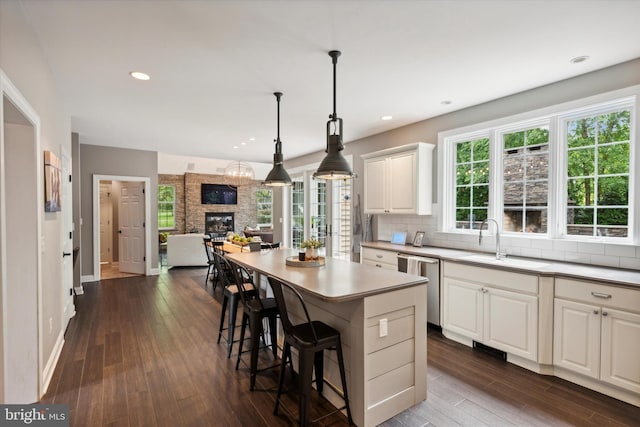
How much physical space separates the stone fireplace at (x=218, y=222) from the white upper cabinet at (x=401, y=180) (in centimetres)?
766

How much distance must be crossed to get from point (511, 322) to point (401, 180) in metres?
2.18

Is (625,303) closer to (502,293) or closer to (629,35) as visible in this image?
(502,293)

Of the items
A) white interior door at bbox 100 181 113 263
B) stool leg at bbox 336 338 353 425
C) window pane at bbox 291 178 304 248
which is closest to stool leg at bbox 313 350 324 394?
stool leg at bbox 336 338 353 425

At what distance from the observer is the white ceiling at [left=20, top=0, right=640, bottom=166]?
6.63 feet

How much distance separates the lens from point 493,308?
297 cm

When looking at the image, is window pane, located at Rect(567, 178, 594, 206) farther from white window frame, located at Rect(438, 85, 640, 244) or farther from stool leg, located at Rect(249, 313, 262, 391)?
stool leg, located at Rect(249, 313, 262, 391)

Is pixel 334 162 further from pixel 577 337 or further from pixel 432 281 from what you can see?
pixel 577 337

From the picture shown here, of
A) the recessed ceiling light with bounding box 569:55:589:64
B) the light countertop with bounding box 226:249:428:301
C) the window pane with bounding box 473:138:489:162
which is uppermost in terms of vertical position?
the recessed ceiling light with bounding box 569:55:589:64

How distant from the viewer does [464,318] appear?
3.23m

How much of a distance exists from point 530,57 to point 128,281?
706cm

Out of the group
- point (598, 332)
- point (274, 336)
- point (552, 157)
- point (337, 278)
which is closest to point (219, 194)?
point (274, 336)

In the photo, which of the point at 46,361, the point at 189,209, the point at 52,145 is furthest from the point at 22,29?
the point at 189,209

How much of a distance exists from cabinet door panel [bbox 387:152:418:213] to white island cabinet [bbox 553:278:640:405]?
6.47ft

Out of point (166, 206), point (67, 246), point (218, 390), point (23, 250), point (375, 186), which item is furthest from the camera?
point (166, 206)
